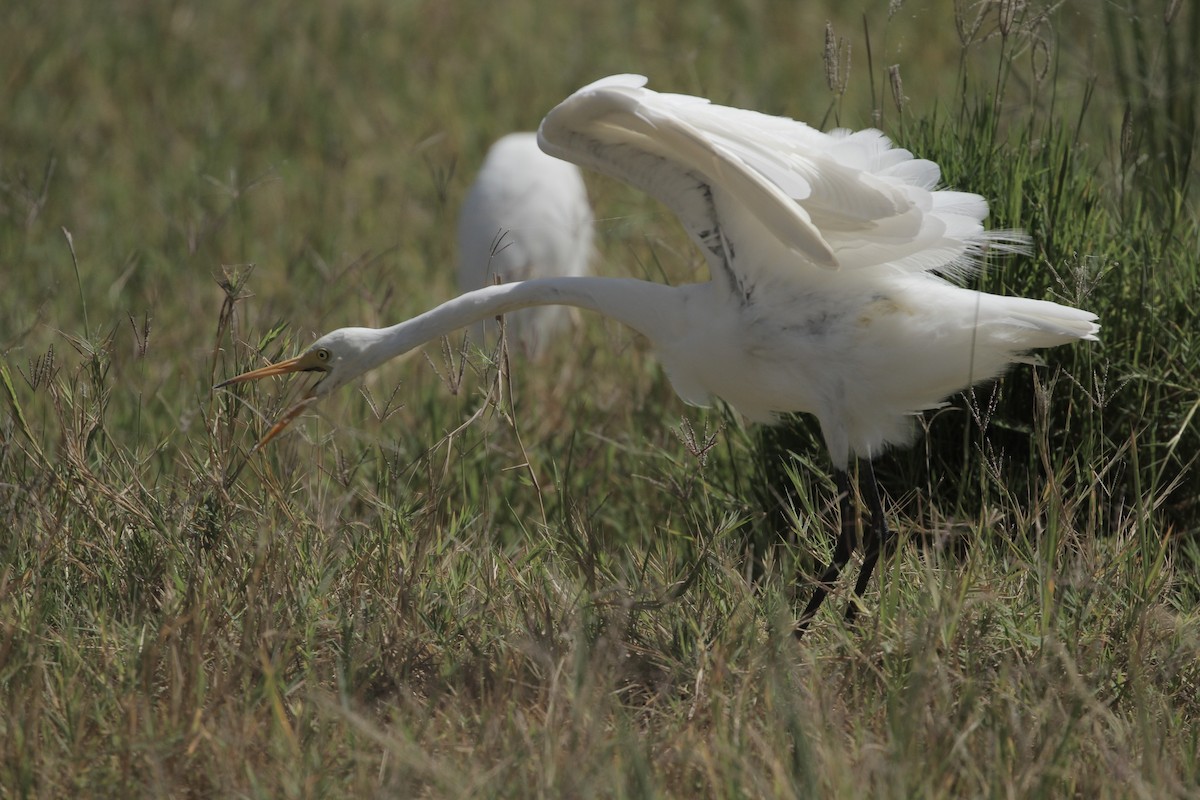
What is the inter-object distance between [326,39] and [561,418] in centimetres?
460

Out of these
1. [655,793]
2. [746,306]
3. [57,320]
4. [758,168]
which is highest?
[758,168]

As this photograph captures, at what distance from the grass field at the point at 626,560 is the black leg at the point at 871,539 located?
0.06m

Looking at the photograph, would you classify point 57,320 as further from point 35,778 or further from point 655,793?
point 655,793

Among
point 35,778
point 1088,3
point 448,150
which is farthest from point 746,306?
point 448,150

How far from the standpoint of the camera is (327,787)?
237 centimetres

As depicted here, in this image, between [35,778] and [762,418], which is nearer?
[35,778]

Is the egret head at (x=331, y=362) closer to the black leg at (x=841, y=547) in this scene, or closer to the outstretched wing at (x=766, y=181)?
the outstretched wing at (x=766, y=181)

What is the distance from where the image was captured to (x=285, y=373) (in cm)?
316

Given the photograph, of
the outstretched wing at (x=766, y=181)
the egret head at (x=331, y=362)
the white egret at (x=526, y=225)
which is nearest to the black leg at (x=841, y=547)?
the outstretched wing at (x=766, y=181)

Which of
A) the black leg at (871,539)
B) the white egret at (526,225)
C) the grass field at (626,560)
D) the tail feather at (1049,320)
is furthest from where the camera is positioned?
the white egret at (526,225)

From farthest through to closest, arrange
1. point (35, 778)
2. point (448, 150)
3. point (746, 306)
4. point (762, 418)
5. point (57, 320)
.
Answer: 1. point (448, 150)
2. point (57, 320)
3. point (762, 418)
4. point (746, 306)
5. point (35, 778)

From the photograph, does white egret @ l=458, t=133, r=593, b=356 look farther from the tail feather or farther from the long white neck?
the tail feather

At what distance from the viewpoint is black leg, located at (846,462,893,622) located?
3.01 metres

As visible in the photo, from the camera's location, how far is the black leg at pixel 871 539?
301cm
